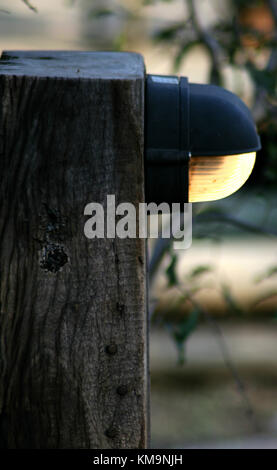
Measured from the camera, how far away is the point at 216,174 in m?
1.14

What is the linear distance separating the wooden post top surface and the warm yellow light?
0.21m

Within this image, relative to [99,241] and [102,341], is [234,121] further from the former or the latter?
[102,341]

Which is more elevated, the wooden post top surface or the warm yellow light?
the wooden post top surface

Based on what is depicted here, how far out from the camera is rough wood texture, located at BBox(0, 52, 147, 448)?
3.25ft

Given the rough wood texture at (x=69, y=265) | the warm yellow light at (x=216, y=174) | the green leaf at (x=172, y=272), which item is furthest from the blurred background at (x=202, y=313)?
the rough wood texture at (x=69, y=265)

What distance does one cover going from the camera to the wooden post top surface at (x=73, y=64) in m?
Answer: 1.01

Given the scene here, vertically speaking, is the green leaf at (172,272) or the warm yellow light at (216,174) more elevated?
the green leaf at (172,272)

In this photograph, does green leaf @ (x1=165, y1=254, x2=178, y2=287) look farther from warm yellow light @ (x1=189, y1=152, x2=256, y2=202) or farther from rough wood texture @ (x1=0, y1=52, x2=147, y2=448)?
rough wood texture @ (x1=0, y1=52, x2=147, y2=448)

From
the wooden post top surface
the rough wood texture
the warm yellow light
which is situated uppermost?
the wooden post top surface

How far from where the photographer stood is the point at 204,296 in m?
4.54

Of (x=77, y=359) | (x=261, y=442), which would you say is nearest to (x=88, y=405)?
(x=77, y=359)

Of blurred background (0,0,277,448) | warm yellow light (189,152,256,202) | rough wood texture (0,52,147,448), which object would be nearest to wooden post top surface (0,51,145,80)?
rough wood texture (0,52,147,448)

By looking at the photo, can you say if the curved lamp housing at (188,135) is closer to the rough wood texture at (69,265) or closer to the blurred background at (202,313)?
the rough wood texture at (69,265)

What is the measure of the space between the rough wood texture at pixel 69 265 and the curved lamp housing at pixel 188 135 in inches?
1.7
